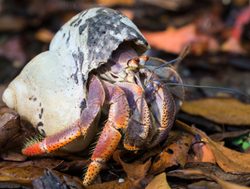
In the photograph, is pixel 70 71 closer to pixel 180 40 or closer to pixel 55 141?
pixel 55 141

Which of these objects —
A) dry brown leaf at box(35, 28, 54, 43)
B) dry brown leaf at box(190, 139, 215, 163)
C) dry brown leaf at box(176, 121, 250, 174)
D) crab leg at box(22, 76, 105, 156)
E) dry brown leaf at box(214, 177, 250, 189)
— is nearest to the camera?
dry brown leaf at box(214, 177, 250, 189)

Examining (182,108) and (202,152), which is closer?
(202,152)

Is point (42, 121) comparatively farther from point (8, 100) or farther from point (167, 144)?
point (167, 144)

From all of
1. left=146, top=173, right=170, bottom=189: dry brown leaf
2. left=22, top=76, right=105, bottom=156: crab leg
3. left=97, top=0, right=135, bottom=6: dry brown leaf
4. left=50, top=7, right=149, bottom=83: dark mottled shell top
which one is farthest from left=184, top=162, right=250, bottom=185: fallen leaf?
left=97, top=0, right=135, bottom=6: dry brown leaf

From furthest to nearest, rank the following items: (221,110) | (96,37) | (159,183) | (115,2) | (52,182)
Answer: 1. (115,2)
2. (221,110)
3. (96,37)
4. (159,183)
5. (52,182)

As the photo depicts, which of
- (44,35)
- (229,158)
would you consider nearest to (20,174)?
(229,158)

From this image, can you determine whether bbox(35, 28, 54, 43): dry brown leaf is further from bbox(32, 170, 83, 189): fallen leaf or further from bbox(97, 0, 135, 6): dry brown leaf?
bbox(32, 170, 83, 189): fallen leaf
